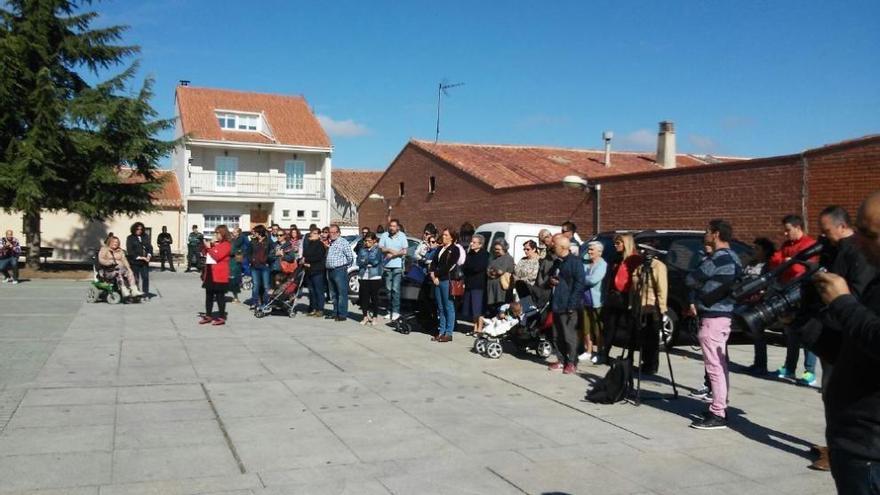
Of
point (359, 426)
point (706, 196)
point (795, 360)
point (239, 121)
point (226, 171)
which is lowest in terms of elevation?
point (359, 426)

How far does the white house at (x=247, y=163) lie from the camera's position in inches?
1677

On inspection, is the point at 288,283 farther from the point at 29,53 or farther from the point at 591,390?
the point at 29,53

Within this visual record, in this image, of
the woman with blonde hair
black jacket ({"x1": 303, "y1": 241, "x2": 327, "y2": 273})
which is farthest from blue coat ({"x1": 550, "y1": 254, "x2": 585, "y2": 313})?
black jacket ({"x1": 303, "y1": 241, "x2": 327, "y2": 273})

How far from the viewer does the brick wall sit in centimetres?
1393

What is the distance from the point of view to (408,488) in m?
5.24

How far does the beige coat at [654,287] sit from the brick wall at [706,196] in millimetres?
6436

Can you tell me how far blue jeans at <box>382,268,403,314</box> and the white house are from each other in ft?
100.0

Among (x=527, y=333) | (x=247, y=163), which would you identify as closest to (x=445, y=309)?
(x=527, y=333)

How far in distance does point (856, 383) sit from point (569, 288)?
6607 mm

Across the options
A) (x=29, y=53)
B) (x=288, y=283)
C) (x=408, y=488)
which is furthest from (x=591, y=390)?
(x=29, y=53)

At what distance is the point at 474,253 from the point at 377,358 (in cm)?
241

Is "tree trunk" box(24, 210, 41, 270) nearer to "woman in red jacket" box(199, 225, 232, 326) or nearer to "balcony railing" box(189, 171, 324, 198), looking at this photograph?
"woman in red jacket" box(199, 225, 232, 326)

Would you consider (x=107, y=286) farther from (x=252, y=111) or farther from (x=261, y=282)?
(x=252, y=111)

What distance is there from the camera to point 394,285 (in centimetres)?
1401
